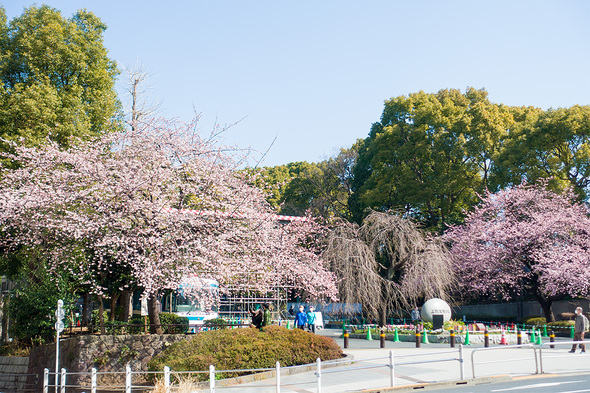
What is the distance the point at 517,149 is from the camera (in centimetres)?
3762

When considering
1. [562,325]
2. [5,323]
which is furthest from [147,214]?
[562,325]

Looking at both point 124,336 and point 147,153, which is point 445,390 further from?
point 147,153

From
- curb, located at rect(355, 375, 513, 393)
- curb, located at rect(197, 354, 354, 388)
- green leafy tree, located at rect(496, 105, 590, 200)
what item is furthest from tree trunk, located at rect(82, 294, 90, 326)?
green leafy tree, located at rect(496, 105, 590, 200)

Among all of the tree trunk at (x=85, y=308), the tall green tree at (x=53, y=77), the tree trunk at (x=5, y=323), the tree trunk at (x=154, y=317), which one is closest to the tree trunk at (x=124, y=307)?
the tree trunk at (x=154, y=317)

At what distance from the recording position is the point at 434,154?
43125 mm

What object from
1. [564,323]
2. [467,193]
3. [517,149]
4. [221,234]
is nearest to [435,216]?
[467,193]

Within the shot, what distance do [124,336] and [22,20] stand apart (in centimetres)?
1807

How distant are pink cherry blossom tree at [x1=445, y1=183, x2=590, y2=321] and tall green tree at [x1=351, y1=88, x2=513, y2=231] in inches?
202

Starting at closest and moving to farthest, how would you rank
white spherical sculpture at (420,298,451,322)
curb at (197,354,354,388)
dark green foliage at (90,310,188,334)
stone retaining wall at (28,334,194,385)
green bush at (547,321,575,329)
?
curb at (197,354,354,388) < stone retaining wall at (28,334,194,385) < dark green foliage at (90,310,188,334) < white spherical sculpture at (420,298,451,322) < green bush at (547,321,575,329)

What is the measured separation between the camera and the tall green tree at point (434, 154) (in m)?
41.9

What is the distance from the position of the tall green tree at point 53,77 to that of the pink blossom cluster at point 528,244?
24.1 m

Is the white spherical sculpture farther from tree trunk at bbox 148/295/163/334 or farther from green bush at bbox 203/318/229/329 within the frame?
tree trunk at bbox 148/295/163/334

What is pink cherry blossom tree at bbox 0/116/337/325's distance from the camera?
1911 centimetres

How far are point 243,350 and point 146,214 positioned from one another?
6490 mm
